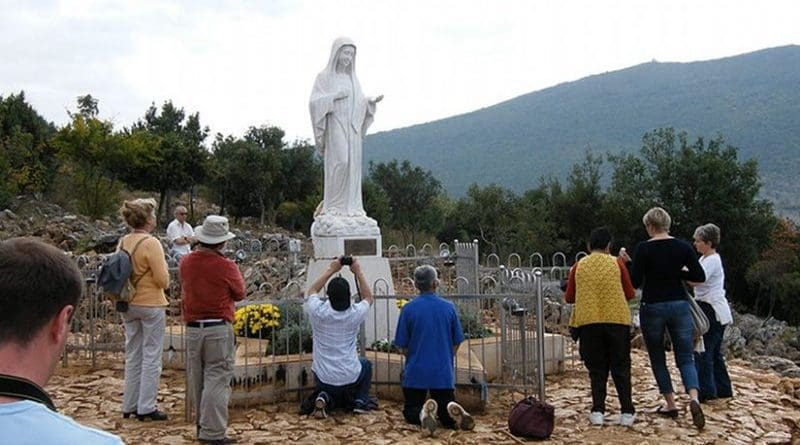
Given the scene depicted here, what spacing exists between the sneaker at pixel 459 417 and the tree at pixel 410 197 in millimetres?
33063

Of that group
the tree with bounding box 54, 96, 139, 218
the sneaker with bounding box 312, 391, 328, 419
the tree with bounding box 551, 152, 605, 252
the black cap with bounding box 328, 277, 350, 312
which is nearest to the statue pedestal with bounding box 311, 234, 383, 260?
the black cap with bounding box 328, 277, 350, 312

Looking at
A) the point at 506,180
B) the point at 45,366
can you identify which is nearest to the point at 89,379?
the point at 45,366

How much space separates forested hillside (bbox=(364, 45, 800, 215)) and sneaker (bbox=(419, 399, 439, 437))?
9335 centimetres

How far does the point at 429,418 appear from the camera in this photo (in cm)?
563

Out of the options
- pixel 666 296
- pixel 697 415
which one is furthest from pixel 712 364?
pixel 666 296

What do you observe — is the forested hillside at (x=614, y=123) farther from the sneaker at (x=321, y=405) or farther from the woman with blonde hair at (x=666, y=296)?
the sneaker at (x=321, y=405)

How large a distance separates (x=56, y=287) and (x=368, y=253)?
738cm

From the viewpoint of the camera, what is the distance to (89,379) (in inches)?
302

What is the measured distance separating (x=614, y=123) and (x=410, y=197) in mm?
106249

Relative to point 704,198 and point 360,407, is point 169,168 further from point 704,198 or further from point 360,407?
point 360,407

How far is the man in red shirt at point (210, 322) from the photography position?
5.31 m

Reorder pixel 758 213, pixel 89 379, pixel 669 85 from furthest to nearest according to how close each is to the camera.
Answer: pixel 669 85
pixel 758 213
pixel 89 379

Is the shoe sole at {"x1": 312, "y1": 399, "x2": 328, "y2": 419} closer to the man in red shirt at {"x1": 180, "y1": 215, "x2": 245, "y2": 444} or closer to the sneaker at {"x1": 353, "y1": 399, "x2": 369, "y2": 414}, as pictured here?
the sneaker at {"x1": 353, "y1": 399, "x2": 369, "y2": 414}

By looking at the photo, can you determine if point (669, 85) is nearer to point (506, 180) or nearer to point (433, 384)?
point (506, 180)
